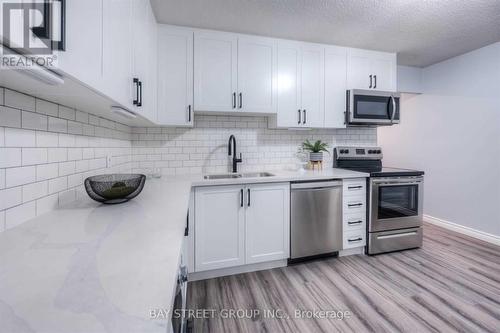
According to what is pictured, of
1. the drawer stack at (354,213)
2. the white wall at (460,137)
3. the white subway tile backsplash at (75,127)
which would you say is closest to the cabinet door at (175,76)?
the white subway tile backsplash at (75,127)

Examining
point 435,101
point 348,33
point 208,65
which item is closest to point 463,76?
point 435,101

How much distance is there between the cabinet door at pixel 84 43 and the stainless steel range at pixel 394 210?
8.26ft

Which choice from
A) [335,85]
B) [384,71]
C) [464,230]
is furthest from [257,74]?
[464,230]

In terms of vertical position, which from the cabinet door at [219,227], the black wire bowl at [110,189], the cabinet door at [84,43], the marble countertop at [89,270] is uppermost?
the cabinet door at [84,43]

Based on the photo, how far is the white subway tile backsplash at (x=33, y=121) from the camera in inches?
39.1

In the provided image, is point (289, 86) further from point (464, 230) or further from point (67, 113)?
point (464, 230)

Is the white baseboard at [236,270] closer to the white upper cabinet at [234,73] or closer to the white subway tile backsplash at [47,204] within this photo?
the white subway tile backsplash at [47,204]

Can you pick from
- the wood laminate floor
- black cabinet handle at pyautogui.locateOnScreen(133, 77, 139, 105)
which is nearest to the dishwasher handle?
the wood laminate floor

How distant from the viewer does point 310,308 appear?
175 centimetres

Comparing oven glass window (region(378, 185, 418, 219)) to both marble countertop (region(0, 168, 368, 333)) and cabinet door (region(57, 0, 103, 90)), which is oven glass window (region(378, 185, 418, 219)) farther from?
cabinet door (region(57, 0, 103, 90))

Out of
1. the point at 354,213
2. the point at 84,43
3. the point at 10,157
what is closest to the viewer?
the point at 84,43

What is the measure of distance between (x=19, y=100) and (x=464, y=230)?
444 cm

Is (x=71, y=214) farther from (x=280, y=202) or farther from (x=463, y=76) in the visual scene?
(x=463, y=76)

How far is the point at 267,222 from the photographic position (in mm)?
2293
